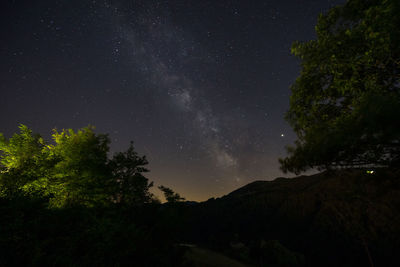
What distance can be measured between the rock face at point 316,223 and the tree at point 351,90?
1942 centimetres

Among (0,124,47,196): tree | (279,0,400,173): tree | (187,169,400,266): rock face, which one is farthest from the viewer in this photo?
(187,169,400,266): rock face

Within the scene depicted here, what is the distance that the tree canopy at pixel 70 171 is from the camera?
956 centimetres

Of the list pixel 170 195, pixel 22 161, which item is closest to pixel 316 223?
pixel 170 195

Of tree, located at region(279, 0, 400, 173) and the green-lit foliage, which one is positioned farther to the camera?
the green-lit foliage

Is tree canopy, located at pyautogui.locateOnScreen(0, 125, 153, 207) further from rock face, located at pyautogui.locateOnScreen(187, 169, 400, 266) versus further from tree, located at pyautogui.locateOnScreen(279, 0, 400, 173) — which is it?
rock face, located at pyautogui.locateOnScreen(187, 169, 400, 266)

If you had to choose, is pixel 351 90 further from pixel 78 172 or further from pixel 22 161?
pixel 22 161

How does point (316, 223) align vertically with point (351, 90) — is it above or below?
above

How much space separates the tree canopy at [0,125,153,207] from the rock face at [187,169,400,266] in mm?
14555

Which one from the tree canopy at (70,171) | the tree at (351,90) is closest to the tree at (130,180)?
the tree canopy at (70,171)

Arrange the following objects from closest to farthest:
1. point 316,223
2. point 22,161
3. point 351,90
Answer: point 351,90
point 22,161
point 316,223

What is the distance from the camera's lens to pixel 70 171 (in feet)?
35.7

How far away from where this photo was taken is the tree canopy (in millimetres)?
9562

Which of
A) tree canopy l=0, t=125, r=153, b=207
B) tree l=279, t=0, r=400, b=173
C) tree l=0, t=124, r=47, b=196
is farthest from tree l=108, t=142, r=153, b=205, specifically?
tree l=279, t=0, r=400, b=173

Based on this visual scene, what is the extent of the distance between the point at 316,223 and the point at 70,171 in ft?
177
